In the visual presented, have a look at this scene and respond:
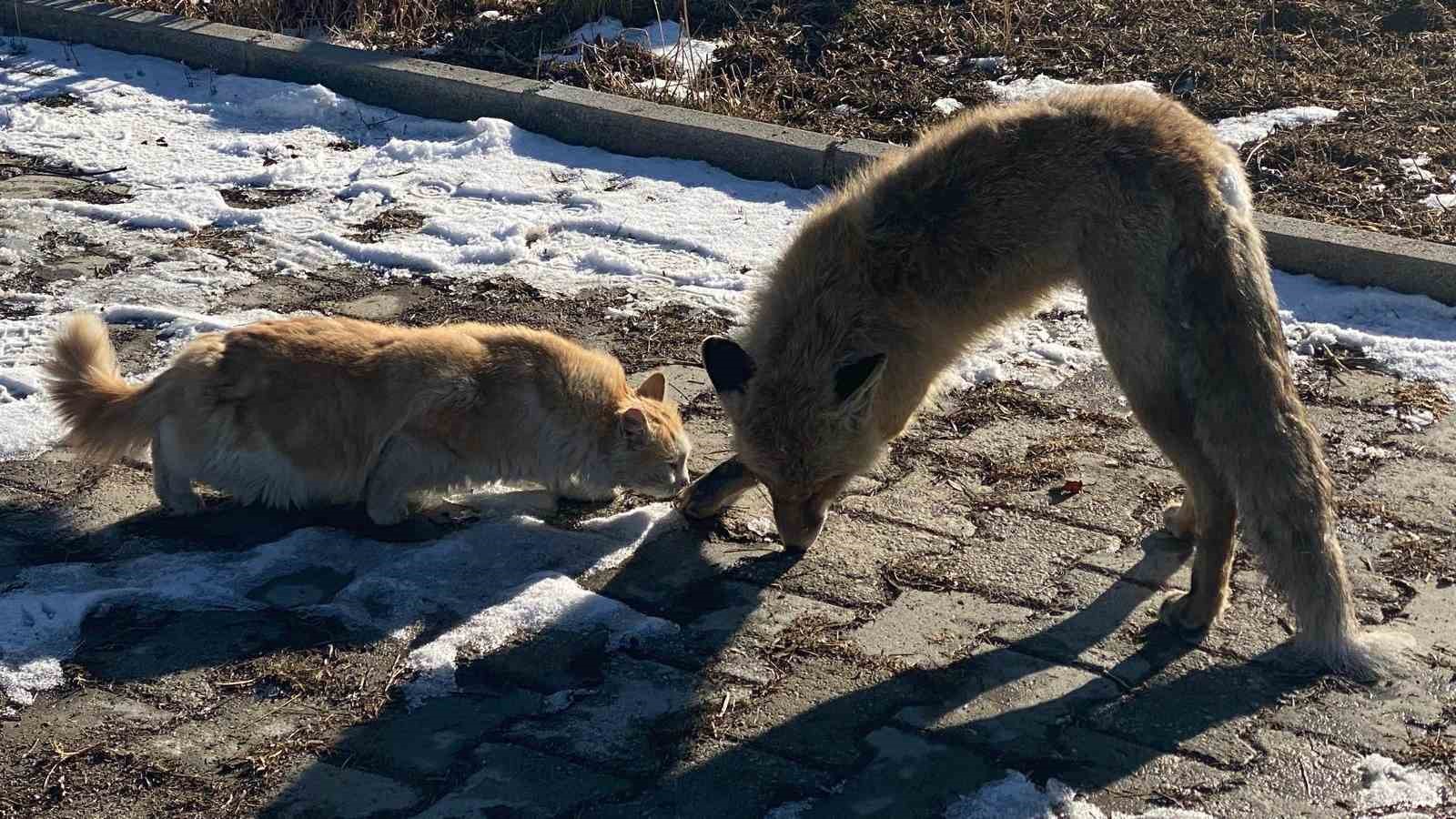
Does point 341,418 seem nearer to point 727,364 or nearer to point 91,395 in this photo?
point 91,395

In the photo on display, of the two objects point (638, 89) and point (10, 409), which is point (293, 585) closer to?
point (10, 409)

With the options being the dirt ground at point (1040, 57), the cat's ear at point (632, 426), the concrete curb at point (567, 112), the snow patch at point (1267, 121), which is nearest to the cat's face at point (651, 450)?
the cat's ear at point (632, 426)

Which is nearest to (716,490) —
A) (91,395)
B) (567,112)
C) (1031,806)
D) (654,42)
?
(1031,806)

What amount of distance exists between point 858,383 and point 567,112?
5081mm

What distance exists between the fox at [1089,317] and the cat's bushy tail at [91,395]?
198 cm

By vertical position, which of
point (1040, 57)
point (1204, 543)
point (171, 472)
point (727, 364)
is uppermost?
point (1040, 57)

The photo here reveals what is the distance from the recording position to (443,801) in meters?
3.79

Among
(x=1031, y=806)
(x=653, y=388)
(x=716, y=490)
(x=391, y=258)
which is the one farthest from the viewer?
(x=391, y=258)

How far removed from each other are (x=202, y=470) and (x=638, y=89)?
17.0 ft

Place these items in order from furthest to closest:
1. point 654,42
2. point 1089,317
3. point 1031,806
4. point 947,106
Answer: point 654,42 < point 947,106 < point 1089,317 < point 1031,806

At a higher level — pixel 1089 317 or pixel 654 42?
pixel 654 42

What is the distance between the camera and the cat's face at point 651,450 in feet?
17.6

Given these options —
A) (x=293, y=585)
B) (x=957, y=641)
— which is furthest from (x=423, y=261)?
(x=957, y=641)

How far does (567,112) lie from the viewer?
9336mm
